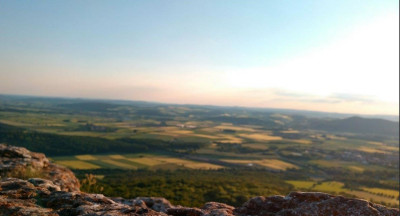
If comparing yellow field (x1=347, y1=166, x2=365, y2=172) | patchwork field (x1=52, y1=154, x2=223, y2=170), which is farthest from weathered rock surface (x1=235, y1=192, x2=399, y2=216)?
yellow field (x1=347, y1=166, x2=365, y2=172)

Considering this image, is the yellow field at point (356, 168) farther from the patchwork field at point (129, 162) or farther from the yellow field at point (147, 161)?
the yellow field at point (147, 161)

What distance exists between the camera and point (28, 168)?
17562 millimetres

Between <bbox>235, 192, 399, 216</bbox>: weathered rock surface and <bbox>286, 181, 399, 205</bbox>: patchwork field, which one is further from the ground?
<bbox>235, 192, 399, 216</bbox>: weathered rock surface

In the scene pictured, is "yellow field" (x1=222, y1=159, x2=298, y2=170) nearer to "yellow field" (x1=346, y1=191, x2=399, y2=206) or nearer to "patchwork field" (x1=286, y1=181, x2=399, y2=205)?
"patchwork field" (x1=286, y1=181, x2=399, y2=205)

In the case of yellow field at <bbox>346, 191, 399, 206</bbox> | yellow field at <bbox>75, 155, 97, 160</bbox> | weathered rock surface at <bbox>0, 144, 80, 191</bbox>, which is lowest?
yellow field at <bbox>75, 155, 97, 160</bbox>

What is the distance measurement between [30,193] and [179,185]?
204 feet

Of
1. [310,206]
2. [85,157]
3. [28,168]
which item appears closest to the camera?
[310,206]

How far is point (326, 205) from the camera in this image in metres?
9.33

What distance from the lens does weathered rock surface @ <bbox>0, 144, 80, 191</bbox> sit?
16.1 meters

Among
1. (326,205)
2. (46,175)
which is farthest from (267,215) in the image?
(46,175)

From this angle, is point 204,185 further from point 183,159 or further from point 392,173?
point 392,173

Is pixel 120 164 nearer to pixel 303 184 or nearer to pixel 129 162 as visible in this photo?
pixel 129 162

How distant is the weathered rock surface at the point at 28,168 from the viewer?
16.1 meters

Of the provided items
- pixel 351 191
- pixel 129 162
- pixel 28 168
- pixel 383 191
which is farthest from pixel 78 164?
pixel 383 191
